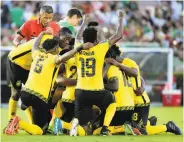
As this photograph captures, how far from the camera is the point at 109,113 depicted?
40.8ft

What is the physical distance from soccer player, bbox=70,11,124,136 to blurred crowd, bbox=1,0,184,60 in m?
11.3

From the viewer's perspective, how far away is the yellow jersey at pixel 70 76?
12758 millimetres

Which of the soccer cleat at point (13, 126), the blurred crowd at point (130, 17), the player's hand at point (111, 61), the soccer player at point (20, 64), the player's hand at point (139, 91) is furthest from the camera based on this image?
the blurred crowd at point (130, 17)

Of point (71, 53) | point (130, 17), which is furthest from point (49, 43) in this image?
point (130, 17)

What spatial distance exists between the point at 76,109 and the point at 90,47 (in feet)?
3.22

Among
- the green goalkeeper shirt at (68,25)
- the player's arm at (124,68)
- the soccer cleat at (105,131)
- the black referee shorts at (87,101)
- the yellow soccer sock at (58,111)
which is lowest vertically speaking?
the soccer cleat at (105,131)

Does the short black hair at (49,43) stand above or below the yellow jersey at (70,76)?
above

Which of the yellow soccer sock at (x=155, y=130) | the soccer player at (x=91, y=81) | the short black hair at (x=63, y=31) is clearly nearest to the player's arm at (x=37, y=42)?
the short black hair at (x=63, y=31)

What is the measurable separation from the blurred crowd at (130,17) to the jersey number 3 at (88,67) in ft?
37.3

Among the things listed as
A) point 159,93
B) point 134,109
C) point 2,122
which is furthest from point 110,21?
point 134,109

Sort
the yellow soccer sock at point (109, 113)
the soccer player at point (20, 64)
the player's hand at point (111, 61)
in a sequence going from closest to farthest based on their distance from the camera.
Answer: the yellow soccer sock at point (109, 113) → the player's hand at point (111, 61) → the soccer player at point (20, 64)

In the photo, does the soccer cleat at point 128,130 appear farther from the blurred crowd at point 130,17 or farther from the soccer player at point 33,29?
the blurred crowd at point 130,17

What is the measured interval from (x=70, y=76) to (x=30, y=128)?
1.15 m

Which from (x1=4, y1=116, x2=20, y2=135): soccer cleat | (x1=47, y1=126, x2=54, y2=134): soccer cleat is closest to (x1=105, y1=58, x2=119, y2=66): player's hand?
(x1=47, y1=126, x2=54, y2=134): soccer cleat
